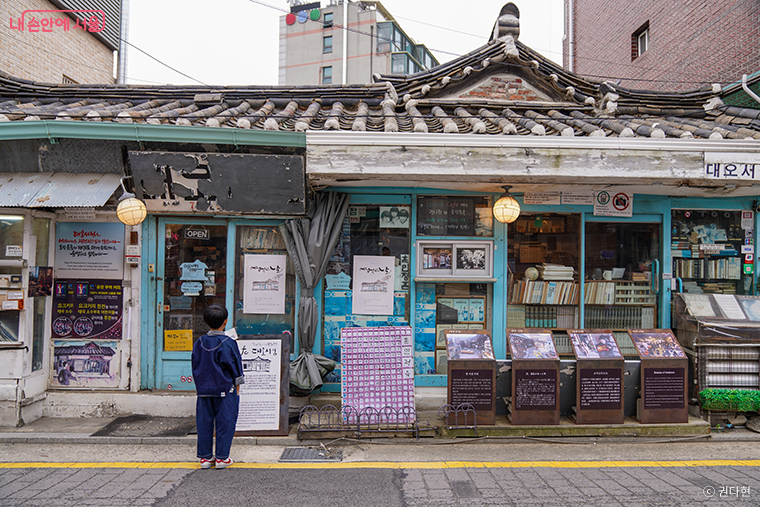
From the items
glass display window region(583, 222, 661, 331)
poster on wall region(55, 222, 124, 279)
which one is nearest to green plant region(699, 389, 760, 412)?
glass display window region(583, 222, 661, 331)

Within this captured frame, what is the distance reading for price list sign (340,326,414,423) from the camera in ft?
19.5

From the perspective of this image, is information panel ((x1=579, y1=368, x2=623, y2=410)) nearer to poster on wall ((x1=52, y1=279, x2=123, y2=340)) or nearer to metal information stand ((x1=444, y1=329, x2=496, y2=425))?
metal information stand ((x1=444, y1=329, x2=496, y2=425))

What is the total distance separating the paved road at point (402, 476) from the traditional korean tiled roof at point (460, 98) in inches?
193

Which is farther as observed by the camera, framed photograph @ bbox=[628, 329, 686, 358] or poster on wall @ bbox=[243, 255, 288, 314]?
poster on wall @ bbox=[243, 255, 288, 314]

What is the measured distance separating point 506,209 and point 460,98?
298cm

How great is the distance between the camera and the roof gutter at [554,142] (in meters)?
5.99

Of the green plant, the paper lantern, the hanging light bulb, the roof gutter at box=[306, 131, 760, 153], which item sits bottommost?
the green plant

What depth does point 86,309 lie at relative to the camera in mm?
6902

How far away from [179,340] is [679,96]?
10.7 metres

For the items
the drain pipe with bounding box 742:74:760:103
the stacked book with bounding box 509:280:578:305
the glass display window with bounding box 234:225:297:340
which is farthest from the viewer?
the drain pipe with bounding box 742:74:760:103

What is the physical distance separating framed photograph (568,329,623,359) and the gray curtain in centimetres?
361

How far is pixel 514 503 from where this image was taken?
4.18 m

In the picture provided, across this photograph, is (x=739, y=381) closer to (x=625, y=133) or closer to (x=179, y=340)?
(x=625, y=133)

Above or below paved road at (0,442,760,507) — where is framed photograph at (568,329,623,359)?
above
